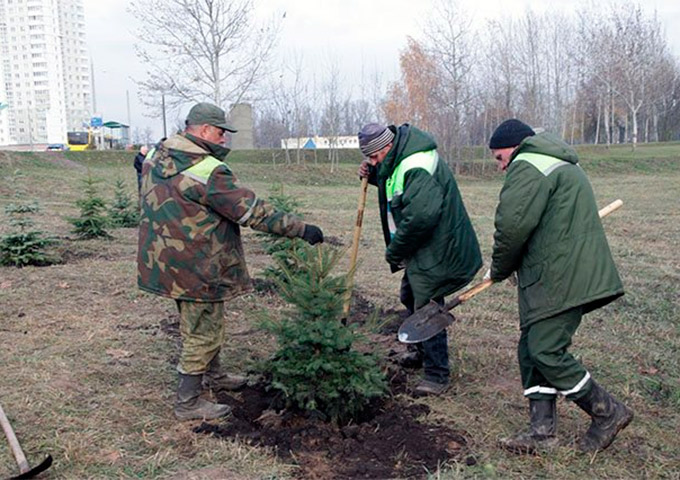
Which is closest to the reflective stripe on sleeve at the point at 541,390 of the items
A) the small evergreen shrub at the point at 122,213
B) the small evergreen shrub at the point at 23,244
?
the small evergreen shrub at the point at 23,244

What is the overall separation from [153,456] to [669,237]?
36.7 feet

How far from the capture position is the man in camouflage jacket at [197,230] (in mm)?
3988

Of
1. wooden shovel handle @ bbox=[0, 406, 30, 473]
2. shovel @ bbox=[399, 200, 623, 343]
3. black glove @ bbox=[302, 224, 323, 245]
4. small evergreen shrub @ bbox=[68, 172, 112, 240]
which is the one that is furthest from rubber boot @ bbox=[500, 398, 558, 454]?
small evergreen shrub @ bbox=[68, 172, 112, 240]

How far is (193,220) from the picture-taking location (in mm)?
4004

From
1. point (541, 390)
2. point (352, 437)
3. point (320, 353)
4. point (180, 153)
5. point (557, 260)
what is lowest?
point (352, 437)

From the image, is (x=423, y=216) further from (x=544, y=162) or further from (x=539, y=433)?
(x=539, y=433)

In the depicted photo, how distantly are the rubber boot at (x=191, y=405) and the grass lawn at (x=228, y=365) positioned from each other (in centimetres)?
7

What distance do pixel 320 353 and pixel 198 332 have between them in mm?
830

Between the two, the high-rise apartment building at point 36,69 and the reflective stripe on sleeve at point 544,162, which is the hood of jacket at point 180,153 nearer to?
the reflective stripe on sleeve at point 544,162

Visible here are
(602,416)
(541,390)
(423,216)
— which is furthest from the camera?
(423,216)

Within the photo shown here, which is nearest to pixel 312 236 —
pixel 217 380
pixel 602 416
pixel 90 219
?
pixel 217 380

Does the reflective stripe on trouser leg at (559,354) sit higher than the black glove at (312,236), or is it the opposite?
the black glove at (312,236)

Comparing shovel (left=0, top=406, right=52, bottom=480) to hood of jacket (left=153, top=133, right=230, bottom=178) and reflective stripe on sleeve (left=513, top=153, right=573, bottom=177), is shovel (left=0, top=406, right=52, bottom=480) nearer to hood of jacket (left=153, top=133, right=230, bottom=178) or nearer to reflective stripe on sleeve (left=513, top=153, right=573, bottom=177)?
hood of jacket (left=153, top=133, right=230, bottom=178)

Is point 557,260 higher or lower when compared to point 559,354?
higher
